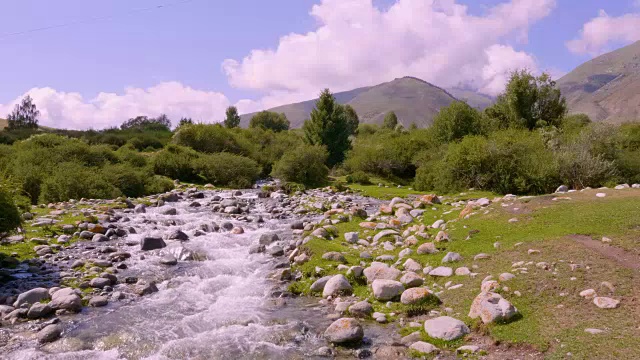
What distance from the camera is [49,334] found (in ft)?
28.4

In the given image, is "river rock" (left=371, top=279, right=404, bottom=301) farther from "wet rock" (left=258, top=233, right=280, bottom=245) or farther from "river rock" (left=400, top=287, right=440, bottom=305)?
"wet rock" (left=258, top=233, right=280, bottom=245)

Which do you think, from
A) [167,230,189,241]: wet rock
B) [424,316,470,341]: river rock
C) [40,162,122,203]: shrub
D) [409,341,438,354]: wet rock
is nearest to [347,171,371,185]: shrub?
[40,162,122,203]: shrub

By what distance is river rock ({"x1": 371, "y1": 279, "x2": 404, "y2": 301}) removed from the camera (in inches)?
388

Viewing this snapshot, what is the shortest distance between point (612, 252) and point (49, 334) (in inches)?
504

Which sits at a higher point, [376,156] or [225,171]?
[225,171]

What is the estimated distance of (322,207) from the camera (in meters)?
23.9

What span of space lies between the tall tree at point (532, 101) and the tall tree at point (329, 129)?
18.3 meters

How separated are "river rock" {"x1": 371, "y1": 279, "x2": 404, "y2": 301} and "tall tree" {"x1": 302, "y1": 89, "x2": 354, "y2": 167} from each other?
125 feet

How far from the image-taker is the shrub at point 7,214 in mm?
12023

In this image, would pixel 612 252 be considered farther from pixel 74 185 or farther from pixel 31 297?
pixel 74 185

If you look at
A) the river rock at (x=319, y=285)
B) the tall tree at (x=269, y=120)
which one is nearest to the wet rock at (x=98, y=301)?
the river rock at (x=319, y=285)

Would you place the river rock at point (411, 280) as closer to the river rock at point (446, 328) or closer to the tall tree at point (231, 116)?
the river rock at point (446, 328)

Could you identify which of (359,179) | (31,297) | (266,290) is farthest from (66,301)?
(359,179)

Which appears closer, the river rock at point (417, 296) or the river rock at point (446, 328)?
the river rock at point (446, 328)
